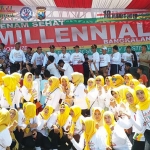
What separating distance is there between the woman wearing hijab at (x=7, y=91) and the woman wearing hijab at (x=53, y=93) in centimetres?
65

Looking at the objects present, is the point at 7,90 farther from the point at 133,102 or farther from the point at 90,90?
the point at 133,102

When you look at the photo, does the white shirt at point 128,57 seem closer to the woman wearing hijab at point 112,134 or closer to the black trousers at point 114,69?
the black trousers at point 114,69

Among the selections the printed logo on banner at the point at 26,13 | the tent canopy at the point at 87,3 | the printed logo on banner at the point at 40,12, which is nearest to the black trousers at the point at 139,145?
the tent canopy at the point at 87,3

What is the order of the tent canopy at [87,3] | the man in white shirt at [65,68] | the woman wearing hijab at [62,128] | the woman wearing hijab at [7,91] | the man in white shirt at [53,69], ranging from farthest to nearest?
the tent canopy at [87,3] < the man in white shirt at [65,68] < the man in white shirt at [53,69] < the woman wearing hijab at [7,91] < the woman wearing hijab at [62,128]

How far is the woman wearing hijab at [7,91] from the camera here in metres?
7.01

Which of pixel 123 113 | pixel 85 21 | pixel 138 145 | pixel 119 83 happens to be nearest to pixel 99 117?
pixel 123 113

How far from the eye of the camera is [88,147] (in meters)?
5.40

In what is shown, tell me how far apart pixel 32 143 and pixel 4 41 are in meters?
5.51

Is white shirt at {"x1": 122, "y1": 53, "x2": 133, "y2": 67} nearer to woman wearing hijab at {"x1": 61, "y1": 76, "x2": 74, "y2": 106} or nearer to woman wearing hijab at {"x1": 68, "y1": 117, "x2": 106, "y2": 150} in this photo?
woman wearing hijab at {"x1": 61, "y1": 76, "x2": 74, "y2": 106}

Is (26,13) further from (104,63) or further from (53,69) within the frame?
(104,63)

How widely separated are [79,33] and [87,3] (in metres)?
0.97

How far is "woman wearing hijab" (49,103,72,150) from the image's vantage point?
6465 mm

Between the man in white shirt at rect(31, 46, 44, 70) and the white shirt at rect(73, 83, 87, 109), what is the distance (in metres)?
3.02

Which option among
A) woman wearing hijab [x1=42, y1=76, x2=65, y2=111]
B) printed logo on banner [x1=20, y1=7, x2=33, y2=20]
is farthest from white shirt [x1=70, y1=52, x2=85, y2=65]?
woman wearing hijab [x1=42, y1=76, x2=65, y2=111]
